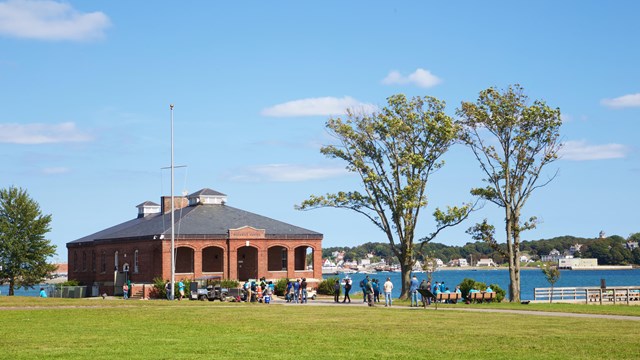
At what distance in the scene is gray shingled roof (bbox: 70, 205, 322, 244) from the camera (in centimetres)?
6912

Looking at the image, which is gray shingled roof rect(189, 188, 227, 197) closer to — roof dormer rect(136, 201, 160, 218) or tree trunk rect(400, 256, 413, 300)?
roof dormer rect(136, 201, 160, 218)

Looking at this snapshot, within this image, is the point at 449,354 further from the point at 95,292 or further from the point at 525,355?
the point at 95,292

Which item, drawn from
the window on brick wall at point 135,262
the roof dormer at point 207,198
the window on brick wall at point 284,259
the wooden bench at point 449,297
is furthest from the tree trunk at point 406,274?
the roof dormer at point 207,198

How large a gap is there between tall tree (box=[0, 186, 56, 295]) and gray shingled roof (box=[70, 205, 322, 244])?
183 inches

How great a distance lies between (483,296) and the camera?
51750 mm

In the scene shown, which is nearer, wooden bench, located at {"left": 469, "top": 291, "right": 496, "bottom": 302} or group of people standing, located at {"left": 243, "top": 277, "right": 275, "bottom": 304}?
wooden bench, located at {"left": 469, "top": 291, "right": 496, "bottom": 302}

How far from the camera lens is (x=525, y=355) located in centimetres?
2162

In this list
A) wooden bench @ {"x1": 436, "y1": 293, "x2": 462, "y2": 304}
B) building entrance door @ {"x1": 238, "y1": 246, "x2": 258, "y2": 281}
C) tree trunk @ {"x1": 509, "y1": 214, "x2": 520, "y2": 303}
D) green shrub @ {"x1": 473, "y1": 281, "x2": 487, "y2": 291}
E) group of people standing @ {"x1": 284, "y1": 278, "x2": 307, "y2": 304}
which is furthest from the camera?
→ building entrance door @ {"x1": 238, "y1": 246, "x2": 258, "y2": 281}

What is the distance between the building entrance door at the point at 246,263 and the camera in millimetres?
71500

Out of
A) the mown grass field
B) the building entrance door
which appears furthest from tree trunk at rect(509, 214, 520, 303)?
the building entrance door

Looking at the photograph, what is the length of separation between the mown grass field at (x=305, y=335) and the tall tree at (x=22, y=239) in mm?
40261

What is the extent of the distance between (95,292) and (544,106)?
39412 millimetres

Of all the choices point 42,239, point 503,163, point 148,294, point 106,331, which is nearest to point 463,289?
point 503,163

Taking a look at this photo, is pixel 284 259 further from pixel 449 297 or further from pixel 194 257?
pixel 449 297
